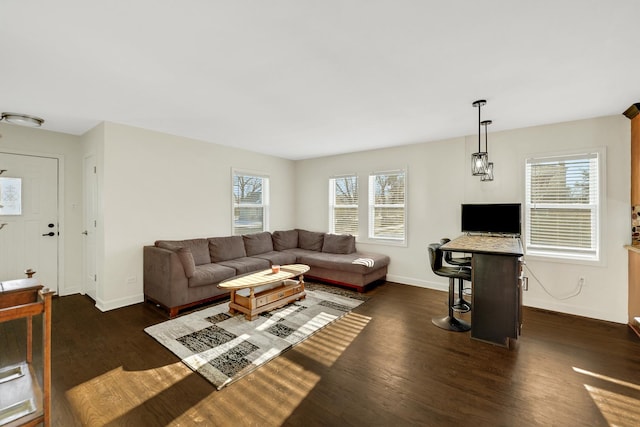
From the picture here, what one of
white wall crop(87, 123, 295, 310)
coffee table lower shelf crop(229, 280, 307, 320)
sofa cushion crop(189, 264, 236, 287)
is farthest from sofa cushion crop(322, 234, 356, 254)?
sofa cushion crop(189, 264, 236, 287)

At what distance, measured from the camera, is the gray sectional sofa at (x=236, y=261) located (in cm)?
360

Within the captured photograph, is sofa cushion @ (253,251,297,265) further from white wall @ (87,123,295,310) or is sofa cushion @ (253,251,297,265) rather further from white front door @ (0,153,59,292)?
white front door @ (0,153,59,292)

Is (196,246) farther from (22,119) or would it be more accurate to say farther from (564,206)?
(564,206)

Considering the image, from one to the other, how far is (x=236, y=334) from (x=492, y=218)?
3710 millimetres

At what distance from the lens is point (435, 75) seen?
2.46m

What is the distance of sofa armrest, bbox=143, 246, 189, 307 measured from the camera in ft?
11.5

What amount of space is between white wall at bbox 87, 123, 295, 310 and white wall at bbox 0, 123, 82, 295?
3.49 feet

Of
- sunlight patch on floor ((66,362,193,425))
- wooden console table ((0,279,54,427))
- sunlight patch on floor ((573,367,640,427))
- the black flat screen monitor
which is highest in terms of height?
the black flat screen monitor

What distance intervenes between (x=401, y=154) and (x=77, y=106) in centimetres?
466

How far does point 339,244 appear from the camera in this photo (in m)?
5.46

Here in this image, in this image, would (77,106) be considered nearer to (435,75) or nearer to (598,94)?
(435,75)

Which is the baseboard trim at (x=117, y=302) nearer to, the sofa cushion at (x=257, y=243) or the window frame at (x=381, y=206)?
the sofa cushion at (x=257, y=243)

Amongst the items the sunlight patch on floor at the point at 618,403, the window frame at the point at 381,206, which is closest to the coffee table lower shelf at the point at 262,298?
the window frame at the point at 381,206

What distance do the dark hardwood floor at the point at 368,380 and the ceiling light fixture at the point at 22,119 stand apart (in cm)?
247
